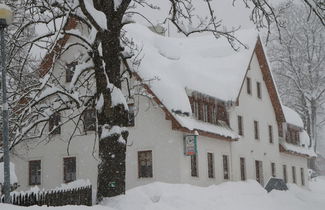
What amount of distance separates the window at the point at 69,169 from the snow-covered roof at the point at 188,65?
644cm

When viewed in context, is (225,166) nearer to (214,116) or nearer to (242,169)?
(242,169)

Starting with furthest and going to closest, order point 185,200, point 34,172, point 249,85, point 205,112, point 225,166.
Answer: point 249,85 → point 225,166 → point 34,172 → point 205,112 → point 185,200

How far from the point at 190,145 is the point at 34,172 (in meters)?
9.28

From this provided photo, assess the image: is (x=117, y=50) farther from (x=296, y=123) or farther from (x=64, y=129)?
(x=296, y=123)

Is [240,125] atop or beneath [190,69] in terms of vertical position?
beneath

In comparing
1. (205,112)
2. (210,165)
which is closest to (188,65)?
(205,112)

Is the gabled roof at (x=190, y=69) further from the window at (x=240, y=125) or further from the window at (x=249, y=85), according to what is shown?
the window at (x=240, y=125)

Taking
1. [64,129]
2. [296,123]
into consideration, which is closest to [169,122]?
[64,129]

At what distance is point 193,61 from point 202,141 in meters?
6.16

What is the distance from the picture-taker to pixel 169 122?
25.2 m

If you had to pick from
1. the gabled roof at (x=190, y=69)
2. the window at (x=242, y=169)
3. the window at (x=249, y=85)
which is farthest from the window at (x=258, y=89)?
the window at (x=242, y=169)

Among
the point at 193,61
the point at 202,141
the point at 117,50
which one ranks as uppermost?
the point at 193,61

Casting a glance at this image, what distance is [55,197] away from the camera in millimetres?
13742

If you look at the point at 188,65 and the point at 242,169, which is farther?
the point at 242,169
